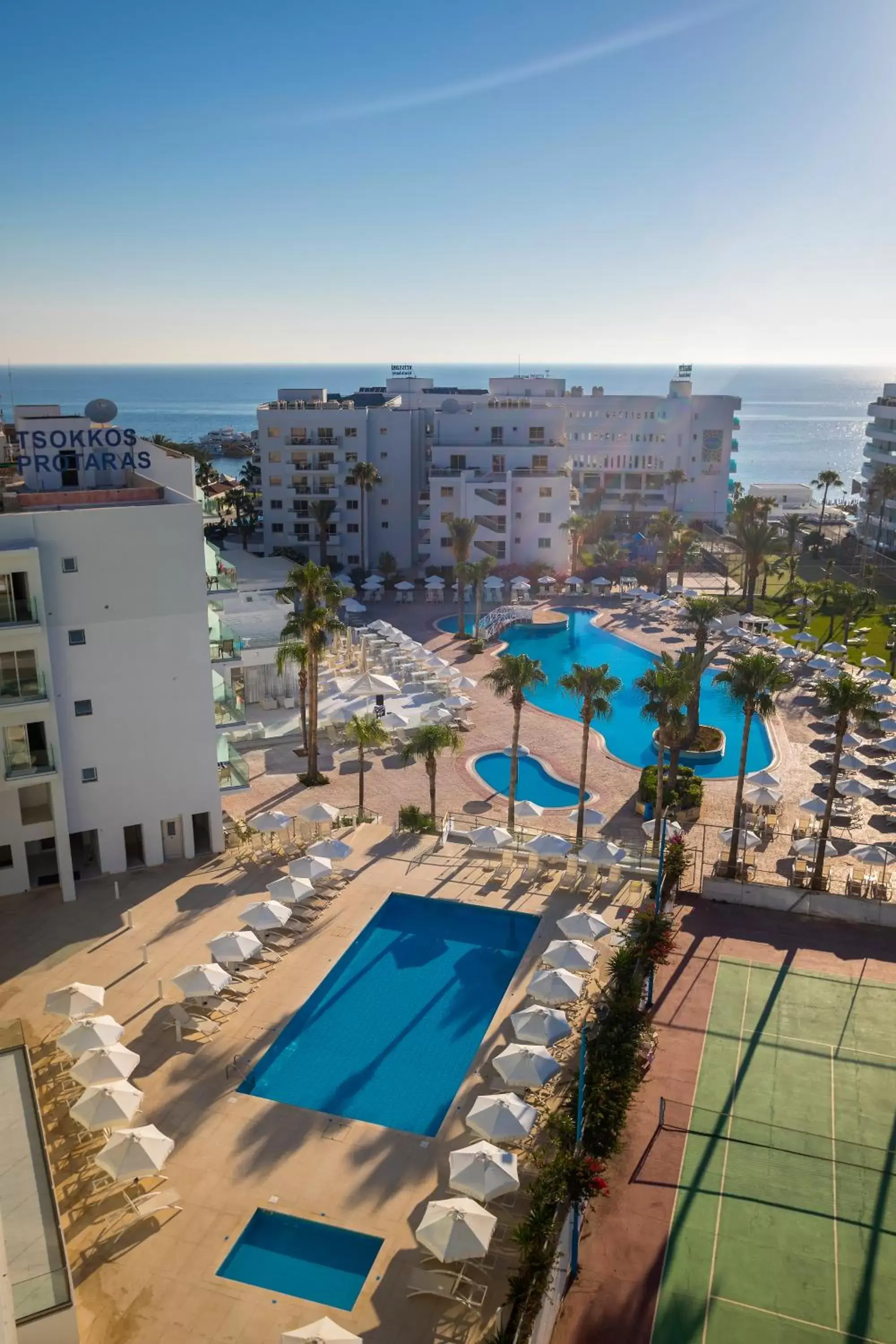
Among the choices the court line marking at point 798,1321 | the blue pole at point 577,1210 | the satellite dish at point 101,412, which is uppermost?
the satellite dish at point 101,412

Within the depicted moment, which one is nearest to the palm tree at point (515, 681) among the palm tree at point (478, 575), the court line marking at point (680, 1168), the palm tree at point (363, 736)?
the palm tree at point (363, 736)

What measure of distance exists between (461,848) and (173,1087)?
13542 mm

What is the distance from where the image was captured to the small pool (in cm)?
Result: 3944

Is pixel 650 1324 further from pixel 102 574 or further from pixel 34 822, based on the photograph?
pixel 102 574

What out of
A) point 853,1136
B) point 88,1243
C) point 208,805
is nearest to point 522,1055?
point 853,1136

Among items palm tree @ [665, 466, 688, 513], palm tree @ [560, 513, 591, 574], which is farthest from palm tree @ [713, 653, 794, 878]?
palm tree @ [665, 466, 688, 513]

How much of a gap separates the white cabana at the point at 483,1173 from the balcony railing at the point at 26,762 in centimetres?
1552

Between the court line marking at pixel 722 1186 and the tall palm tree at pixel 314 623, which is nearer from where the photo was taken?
the court line marking at pixel 722 1186

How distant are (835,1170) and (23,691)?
2258cm

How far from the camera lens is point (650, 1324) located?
17.0m

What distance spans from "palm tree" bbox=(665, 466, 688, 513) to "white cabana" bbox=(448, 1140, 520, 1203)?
7067 centimetres

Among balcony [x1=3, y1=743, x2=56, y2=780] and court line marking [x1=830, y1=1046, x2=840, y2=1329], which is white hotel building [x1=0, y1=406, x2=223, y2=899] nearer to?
balcony [x1=3, y1=743, x2=56, y2=780]

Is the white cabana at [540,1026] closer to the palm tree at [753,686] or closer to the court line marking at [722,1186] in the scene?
the court line marking at [722,1186]

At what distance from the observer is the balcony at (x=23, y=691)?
27.2 metres
